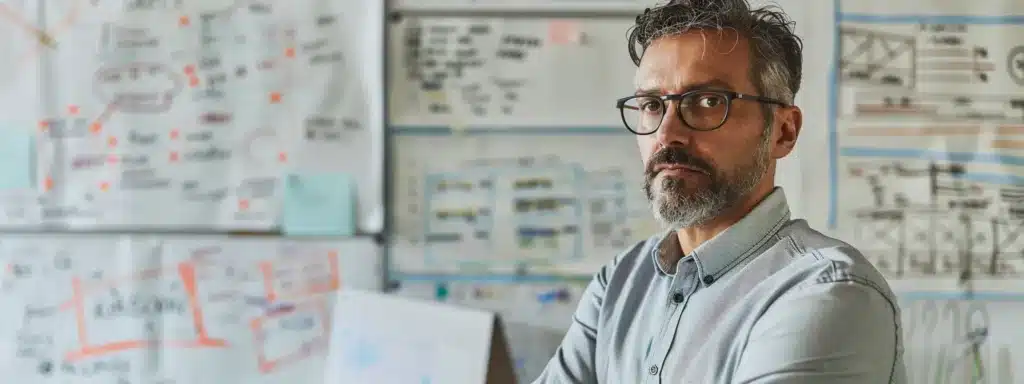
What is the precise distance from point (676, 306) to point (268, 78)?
1263 millimetres

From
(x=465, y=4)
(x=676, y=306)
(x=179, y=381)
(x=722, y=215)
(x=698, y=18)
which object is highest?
(x=465, y=4)

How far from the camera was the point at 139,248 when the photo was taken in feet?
6.31

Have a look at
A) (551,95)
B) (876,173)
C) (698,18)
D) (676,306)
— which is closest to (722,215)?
(676,306)

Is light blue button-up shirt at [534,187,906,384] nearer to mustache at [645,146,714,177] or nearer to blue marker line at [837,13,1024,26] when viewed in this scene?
mustache at [645,146,714,177]

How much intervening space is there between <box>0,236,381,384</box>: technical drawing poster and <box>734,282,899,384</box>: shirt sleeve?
1203 millimetres

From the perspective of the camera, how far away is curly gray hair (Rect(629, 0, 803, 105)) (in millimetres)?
1116

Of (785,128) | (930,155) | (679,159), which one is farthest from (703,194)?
(930,155)

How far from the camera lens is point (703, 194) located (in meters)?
1.08

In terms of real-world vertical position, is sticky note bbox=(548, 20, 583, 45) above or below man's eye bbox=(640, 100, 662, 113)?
above

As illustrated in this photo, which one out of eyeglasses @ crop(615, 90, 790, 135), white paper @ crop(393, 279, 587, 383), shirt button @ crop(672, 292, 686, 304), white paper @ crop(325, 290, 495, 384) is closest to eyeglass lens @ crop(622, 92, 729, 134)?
eyeglasses @ crop(615, 90, 790, 135)

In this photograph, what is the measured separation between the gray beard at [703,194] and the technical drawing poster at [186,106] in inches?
37.8

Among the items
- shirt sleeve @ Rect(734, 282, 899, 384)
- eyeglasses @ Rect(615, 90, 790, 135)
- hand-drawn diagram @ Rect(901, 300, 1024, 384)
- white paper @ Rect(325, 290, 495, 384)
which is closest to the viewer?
shirt sleeve @ Rect(734, 282, 899, 384)

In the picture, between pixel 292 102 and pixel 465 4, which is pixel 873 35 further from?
pixel 292 102

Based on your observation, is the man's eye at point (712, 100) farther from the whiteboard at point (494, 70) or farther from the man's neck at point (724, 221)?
the whiteboard at point (494, 70)
